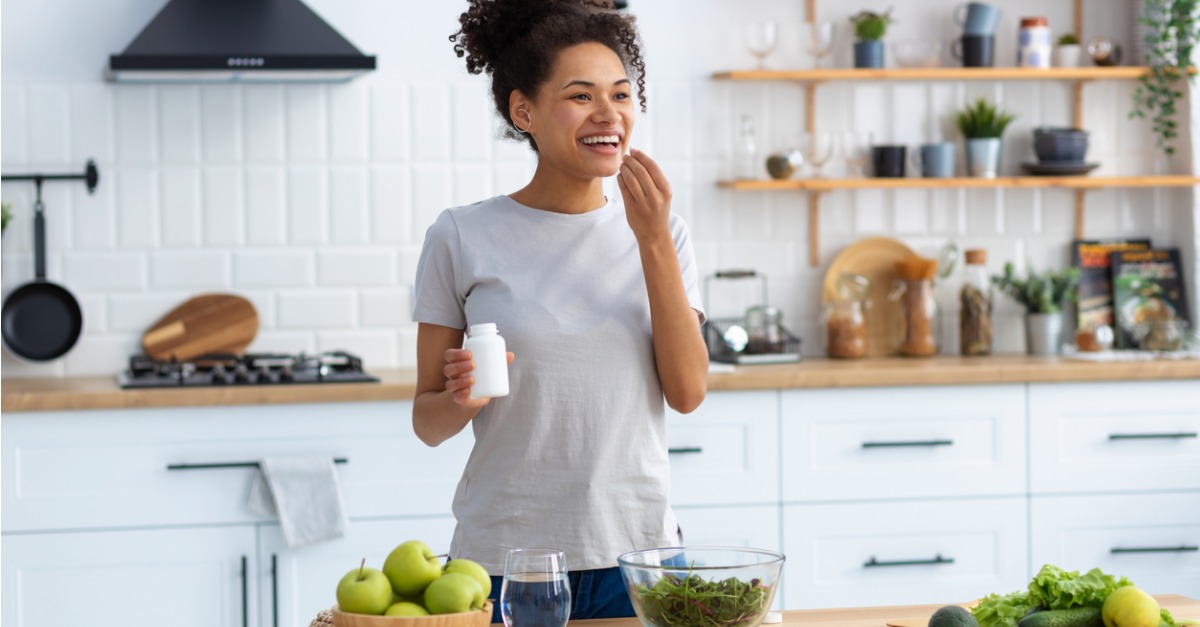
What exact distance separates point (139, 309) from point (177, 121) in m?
0.53

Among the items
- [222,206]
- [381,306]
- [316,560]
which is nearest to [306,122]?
[222,206]

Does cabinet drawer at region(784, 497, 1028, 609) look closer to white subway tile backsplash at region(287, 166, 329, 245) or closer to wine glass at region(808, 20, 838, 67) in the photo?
wine glass at region(808, 20, 838, 67)

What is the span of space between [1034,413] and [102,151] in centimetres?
257

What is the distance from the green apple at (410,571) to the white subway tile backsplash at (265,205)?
256 centimetres

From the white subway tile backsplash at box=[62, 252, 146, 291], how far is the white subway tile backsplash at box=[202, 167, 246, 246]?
204 millimetres

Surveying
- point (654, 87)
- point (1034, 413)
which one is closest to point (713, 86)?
point (654, 87)

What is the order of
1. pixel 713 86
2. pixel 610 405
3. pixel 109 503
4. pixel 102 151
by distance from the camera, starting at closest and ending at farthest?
pixel 610 405, pixel 109 503, pixel 102 151, pixel 713 86

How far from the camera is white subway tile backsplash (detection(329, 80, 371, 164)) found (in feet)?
12.0

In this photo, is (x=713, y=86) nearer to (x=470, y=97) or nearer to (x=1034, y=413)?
(x=470, y=97)

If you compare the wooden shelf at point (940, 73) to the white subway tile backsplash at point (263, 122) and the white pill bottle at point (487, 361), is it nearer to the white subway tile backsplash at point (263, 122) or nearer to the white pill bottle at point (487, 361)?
the white subway tile backsplash at point (263, 122)

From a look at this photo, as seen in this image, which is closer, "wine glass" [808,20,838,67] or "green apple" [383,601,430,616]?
"green apple" [383,601,430,616]

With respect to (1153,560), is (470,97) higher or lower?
higher

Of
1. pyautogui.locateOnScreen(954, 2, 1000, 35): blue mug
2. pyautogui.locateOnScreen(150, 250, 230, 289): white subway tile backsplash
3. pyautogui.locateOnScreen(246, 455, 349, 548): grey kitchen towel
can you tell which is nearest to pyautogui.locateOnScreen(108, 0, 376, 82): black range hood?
pyautogui.locateOnScreen(150, 250, 230, 289): white subway tile backsplash

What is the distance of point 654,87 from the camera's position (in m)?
3.78
